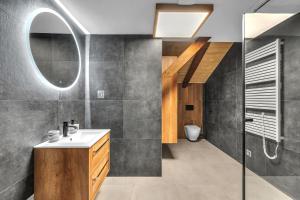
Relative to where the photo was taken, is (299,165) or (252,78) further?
(252,78)

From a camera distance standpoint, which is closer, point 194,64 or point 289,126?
point 289,126

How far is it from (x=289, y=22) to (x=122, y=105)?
254 cm

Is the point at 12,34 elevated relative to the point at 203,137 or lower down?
elevated

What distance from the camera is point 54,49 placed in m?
2.18

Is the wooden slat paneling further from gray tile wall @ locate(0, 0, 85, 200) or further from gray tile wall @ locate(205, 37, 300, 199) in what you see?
gray tile wall @ locate(0, 0, 85, 200)

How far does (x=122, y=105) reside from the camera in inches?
123

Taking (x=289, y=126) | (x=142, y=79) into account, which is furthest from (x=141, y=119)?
(x=289, y=126)

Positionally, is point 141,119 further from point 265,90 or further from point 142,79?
point 265,90

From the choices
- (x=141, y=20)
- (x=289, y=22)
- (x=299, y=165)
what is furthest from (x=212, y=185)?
(x=141, y=20)

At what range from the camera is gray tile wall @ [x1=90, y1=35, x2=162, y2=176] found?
123 inches

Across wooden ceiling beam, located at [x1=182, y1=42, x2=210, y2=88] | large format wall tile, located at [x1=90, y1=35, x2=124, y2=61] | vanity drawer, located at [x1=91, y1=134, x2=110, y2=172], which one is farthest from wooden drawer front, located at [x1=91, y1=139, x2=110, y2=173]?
wooden ceiling beam, located at [x1=182, y1=42, x2=210, y2=88]

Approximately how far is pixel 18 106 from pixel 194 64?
4.01m

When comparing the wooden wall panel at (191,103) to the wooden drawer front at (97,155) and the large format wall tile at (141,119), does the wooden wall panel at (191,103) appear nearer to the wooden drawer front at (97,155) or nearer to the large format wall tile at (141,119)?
the large format wall tile at (141,119)

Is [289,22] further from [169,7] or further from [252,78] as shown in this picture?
[169,7]
